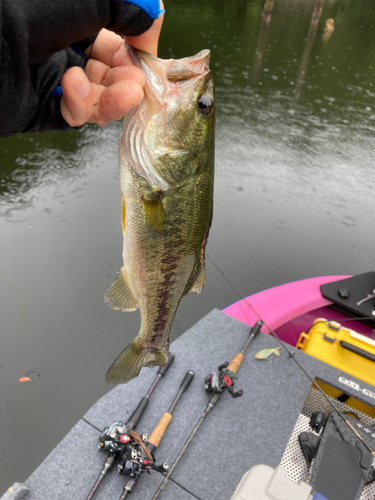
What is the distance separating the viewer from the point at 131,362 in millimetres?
1410

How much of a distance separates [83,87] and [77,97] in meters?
0.03

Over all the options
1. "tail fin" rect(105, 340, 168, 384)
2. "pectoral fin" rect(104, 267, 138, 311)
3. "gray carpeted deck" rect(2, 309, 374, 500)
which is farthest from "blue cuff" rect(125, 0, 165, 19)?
"gray carpeted deck" rect(2, 309, 374, 500)

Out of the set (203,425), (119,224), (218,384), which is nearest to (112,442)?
(203,425)

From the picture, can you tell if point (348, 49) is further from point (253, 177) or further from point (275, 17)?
point (253, 177)

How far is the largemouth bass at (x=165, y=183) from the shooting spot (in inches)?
45.2

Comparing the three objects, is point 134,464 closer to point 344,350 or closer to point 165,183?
point 165,183

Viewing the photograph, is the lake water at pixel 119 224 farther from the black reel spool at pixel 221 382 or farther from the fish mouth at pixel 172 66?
the fish mouth at pixel 172 66

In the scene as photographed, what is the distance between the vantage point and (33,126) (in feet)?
3.76

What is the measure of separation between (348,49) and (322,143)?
24.2 feet

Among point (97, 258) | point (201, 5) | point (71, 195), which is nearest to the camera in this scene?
point (97, 258)

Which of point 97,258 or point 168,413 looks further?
point 97,258

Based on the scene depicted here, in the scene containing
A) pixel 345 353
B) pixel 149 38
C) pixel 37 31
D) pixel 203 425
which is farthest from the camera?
pixel 345 353

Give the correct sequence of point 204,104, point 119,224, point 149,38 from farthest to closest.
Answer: point 119,224
point 204,104
point 149,38

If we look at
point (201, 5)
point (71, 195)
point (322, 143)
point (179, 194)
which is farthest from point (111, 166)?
point (201, 5)
